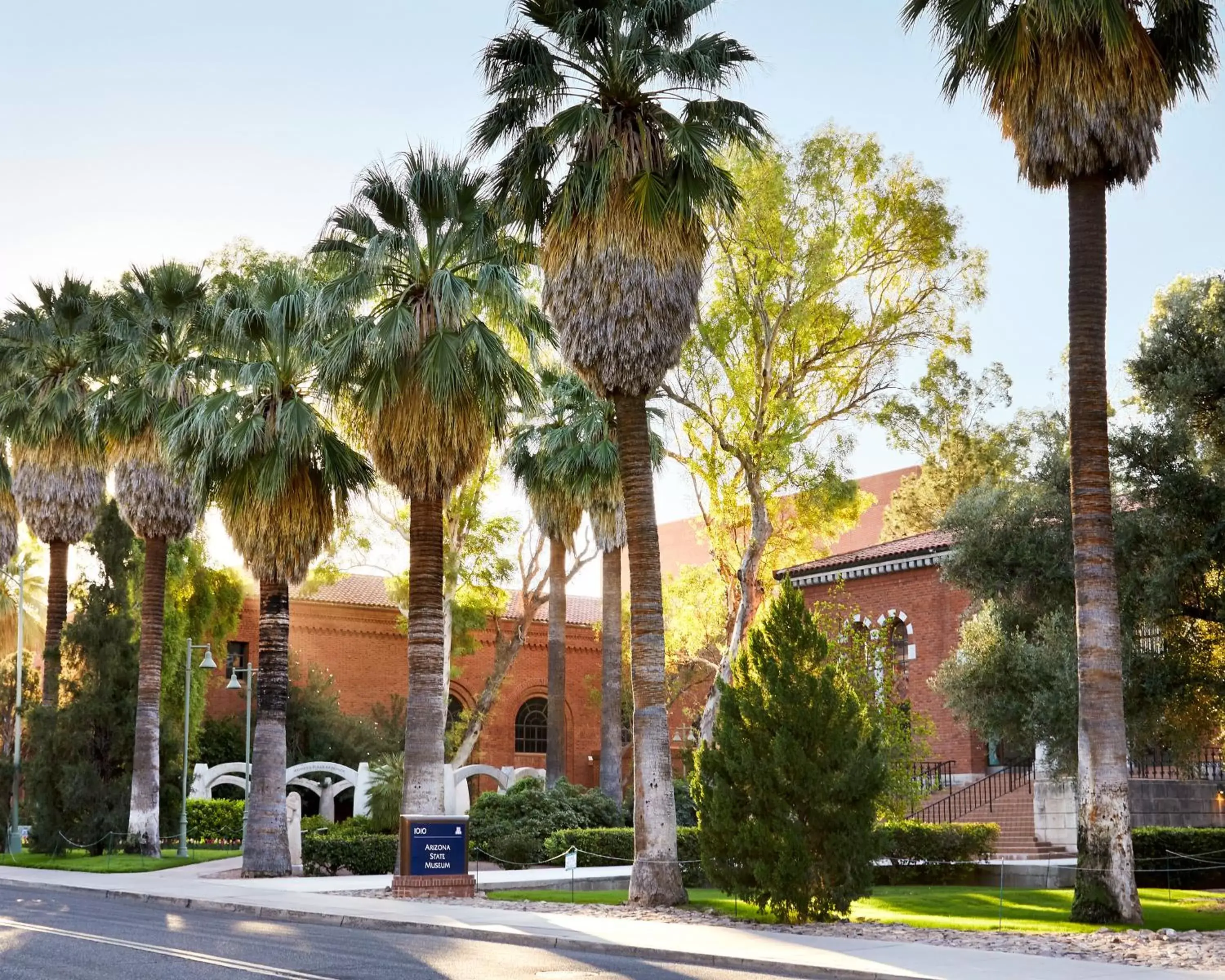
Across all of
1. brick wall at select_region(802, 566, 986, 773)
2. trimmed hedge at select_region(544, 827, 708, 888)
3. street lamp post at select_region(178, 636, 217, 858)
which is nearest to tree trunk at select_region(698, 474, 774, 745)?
trimmed hedge at select_region(544, 827, 708, 888)

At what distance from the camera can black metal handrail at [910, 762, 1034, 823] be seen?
34.0 metres

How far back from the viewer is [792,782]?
54.7 ft

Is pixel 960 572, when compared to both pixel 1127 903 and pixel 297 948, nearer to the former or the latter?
pixel 1127 903

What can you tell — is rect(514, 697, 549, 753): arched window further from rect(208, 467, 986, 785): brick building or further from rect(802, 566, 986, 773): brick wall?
rect(802, 566, 986, 773): brick wall

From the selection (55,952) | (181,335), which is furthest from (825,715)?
(181,335)

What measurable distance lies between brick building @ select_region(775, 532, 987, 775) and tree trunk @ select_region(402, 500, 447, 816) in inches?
579

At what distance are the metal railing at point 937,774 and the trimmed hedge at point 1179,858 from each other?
25.7 feet

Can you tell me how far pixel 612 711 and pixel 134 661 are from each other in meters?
12.0

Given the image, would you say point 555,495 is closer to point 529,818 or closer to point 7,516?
point 529,818

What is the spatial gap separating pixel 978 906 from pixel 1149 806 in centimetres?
1100

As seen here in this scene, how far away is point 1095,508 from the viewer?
1744cm

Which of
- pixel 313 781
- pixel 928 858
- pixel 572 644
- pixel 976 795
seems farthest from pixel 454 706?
pixel 928 858

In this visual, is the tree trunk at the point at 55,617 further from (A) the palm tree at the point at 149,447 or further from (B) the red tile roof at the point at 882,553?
(B) the red tile roof at the point at 882,553

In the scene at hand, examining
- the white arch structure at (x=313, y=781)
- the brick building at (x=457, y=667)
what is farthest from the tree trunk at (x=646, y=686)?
the brick building at (x=457, y=667)
